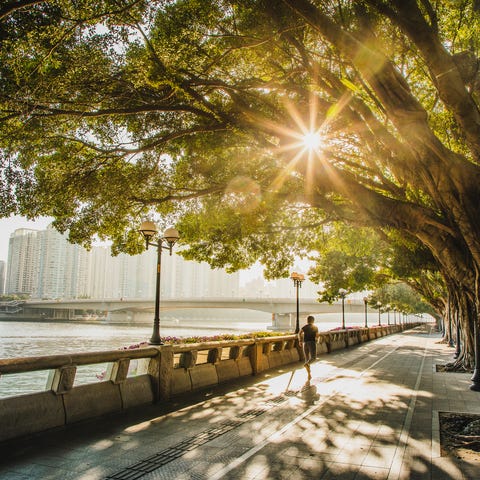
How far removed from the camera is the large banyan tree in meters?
6.99

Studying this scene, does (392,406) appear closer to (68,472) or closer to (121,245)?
(68,472)

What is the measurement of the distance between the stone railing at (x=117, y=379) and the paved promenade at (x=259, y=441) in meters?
0.26

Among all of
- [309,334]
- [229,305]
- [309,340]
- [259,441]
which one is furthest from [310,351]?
[229,305]

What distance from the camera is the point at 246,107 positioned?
32.0ft

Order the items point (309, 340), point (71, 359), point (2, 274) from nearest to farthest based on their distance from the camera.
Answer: point (71, 359), point (309, 340), point (2, 274)

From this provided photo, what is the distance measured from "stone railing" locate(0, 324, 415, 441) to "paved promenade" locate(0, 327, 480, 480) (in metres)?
0.26

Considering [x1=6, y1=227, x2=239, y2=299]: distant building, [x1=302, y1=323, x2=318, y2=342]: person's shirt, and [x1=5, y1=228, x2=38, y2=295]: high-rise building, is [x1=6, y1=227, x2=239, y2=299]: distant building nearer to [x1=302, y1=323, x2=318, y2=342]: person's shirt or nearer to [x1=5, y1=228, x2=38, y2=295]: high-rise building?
[x1=5, y1=228, x2=38, y2=295]: high-rise building

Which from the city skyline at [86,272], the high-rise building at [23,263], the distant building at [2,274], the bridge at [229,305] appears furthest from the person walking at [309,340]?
the distant building at [2,274]

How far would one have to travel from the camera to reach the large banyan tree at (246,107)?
6992 mm

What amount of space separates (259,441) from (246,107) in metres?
6.75

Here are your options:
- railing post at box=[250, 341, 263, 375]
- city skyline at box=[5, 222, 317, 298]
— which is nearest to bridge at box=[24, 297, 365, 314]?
city skyline at box=[5, 222, 317, 298]

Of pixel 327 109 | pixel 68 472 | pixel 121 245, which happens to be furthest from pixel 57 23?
pixel 121 245

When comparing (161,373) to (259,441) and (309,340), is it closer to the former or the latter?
(259,441)

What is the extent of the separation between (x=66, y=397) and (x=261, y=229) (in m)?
11.3
